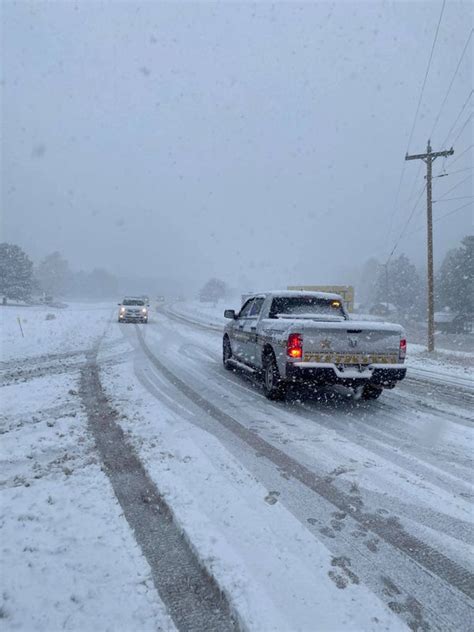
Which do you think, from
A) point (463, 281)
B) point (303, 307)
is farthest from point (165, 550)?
point (463, 281)

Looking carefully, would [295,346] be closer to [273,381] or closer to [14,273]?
[273,381]

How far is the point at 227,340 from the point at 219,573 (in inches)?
344

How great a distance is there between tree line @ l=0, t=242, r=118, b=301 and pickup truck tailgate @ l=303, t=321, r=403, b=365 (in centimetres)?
6632

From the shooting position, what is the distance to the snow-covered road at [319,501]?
2385 mm

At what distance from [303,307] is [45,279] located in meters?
106

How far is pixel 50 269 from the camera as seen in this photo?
340 ft

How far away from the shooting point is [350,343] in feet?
21.7

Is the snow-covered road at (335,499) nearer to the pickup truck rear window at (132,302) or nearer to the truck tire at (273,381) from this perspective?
the truck tire at (273,381)

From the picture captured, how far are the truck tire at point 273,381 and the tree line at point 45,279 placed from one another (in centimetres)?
6513

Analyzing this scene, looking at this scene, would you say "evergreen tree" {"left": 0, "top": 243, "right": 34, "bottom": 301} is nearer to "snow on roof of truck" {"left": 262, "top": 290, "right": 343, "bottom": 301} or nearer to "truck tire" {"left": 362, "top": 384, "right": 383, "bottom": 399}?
"snow on roof of truck" {"left": 262, "top": 290, "right": 343, "bottom": 301}

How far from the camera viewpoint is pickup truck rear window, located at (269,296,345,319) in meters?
8.43

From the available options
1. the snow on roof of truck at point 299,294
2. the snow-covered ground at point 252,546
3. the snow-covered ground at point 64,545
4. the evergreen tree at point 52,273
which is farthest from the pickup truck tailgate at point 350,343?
the evergreen tree at point 52,273

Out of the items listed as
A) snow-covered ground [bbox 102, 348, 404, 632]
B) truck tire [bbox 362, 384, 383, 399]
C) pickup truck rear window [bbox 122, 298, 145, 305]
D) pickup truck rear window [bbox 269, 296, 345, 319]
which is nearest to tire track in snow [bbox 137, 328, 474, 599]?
snow-covered ground [bbox 102, 348, 404, 632]

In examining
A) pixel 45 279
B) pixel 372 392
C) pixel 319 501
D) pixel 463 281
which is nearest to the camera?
pixel 319 501
